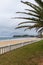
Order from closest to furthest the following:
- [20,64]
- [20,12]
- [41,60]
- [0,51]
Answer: [20,64]
[41,60]
[0,51]
[20,12]

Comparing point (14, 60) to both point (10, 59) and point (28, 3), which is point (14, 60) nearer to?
point (10, 59)

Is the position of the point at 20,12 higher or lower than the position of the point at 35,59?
higher

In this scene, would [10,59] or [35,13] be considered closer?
[10,59]

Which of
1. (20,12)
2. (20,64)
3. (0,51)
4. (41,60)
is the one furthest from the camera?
(20,12)

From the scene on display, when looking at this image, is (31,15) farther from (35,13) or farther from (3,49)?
(3,49)

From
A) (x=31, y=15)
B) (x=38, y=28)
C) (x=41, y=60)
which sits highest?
(x=31, y=15)

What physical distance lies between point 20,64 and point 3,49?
3.58m

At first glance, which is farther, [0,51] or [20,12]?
[20,12]

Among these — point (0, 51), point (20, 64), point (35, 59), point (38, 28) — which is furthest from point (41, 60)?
point (38, 28)

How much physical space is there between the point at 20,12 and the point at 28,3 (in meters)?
0.82

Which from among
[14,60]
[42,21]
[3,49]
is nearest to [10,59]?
[14,60]

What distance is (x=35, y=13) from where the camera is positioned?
49.5 ft

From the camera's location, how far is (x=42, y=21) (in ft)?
47.6

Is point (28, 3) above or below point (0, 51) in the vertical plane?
above
